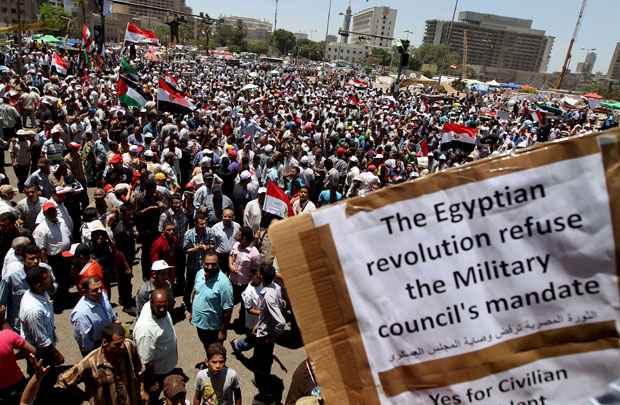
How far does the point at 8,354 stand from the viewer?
3.66m

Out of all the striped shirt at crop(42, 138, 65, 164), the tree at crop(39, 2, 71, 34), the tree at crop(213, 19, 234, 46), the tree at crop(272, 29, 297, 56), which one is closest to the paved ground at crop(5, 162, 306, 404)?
the striped shirt at crop(42, 138, 65, 164)

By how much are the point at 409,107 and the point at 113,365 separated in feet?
88.5

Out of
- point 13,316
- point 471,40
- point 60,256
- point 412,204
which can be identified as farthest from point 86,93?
point 471,40

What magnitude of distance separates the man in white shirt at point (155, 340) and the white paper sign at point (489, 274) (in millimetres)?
2804

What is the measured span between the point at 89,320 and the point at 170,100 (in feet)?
27.2

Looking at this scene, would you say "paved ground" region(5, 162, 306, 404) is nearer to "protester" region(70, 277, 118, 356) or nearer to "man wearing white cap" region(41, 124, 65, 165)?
"protester" region(70, 277, 118, 356)

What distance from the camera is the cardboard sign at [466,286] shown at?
5.10ft

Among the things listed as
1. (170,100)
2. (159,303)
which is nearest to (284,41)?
(170,100)

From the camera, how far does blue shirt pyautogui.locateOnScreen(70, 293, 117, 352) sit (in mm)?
4051

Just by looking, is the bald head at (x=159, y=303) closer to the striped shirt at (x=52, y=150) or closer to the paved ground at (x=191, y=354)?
the paved ground at (x=191, y=354)

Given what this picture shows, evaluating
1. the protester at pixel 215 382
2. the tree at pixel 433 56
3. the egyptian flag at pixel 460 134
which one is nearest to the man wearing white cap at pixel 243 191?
the protester at pixel 215 382

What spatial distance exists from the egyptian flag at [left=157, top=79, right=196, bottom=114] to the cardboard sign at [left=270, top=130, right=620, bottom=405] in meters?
10.6

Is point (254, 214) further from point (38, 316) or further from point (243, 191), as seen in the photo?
point (38, 316)

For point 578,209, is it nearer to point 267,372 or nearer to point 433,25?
point 267,372
